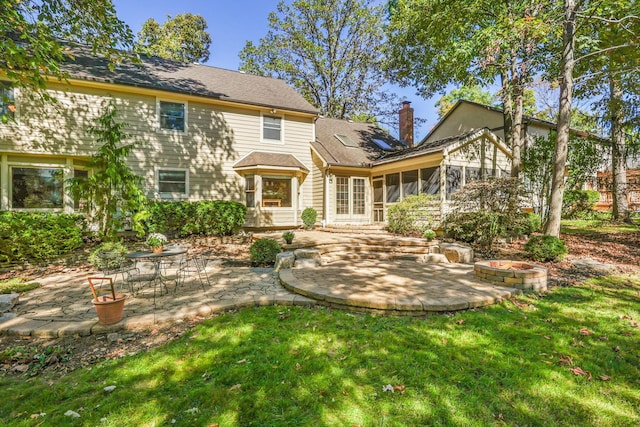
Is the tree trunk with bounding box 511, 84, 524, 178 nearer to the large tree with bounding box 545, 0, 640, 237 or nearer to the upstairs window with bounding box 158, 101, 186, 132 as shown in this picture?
the large tree with bounding box 545, 0, 640, 237

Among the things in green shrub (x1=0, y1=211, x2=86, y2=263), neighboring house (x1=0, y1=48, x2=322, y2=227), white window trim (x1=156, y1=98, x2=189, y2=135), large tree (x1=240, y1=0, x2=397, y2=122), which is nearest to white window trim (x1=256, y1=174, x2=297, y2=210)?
neighboring house (x1=0, y1=48, x2=322, y2=227)

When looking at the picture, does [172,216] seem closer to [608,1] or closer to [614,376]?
[614,376]

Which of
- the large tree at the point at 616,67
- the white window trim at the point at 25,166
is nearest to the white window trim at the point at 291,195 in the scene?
the white window trim at the point at 25,166

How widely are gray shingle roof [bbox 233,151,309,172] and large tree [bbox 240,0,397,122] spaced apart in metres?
12.7

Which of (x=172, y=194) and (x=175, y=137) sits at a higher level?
(x=175, y=137)

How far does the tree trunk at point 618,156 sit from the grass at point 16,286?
1635 centimetres

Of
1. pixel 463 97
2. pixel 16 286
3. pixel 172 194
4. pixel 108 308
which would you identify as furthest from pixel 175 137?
pixel 463 97

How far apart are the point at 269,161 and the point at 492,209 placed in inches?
311

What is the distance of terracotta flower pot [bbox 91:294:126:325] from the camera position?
3.68 m

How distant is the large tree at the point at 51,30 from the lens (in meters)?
5.08

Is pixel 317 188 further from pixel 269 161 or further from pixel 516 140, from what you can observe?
pixel 516 140

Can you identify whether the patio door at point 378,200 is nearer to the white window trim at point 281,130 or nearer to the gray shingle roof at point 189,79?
the gray shingle roof at point 189,79

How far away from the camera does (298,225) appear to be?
12.7 metres

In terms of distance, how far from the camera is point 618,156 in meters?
11.4
